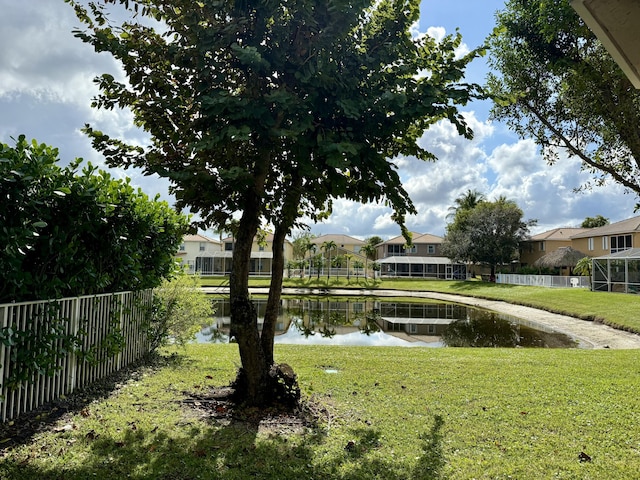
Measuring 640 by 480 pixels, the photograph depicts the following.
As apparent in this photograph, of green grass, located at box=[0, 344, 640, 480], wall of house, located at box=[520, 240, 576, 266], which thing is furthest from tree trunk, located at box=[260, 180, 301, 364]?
wall of house, located at box=[520, 240, 576, 266]

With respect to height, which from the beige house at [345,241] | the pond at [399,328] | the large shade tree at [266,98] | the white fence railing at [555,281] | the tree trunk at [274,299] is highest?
the beige house at [345,241]

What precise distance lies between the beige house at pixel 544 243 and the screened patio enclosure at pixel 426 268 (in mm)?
6839

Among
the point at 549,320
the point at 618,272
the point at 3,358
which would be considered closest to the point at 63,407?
the point at 3,358

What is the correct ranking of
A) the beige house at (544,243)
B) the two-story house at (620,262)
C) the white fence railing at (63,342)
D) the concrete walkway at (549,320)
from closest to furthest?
the white fence railing at (63,342)
the concrete walkway at (549,320)
the two-story house at (620,262)
the beige house at (544,243)

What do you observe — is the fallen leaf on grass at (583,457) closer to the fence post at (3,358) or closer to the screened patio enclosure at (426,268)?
the fence post at (3,358)

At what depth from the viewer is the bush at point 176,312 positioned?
7.50 metres

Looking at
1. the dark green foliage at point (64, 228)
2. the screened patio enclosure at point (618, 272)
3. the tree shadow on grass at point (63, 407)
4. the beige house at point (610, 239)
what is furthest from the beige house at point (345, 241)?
the dark green foliage at point (64, 228)

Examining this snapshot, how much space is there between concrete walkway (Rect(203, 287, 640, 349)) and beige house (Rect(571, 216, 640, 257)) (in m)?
14.1

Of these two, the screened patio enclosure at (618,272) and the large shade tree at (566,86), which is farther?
the screened patio enclosure at (618,272)

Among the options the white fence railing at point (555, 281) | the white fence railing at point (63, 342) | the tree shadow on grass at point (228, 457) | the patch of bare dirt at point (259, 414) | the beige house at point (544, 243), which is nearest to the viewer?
the tree shadow on grass at point (228, 457)

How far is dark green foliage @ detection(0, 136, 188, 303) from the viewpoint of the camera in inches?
145

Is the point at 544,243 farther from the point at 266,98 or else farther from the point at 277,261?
the point at 266,98

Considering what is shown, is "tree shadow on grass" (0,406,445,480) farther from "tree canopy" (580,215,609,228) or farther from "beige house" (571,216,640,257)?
"tree canopy" (580,215,609,228)

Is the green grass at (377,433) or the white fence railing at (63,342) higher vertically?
the white fence railing at (63,342)
